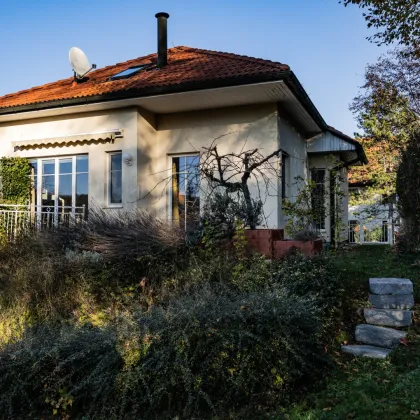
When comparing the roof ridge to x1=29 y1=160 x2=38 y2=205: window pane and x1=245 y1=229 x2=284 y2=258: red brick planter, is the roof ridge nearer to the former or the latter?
x1=245 y1=229 x2=284 y2=258: red brick planter

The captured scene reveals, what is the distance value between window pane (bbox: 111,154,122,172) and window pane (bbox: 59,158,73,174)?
1.41 meters

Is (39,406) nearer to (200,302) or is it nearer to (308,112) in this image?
(200,302)

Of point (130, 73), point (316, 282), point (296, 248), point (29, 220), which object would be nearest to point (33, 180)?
point (29, 220)

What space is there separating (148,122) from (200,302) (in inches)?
317

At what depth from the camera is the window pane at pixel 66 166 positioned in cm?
1247

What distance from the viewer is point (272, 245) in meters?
6.89

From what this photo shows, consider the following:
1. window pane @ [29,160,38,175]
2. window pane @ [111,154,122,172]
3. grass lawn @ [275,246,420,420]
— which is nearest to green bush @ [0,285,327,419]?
grass lawn @ [275,246,420,420]

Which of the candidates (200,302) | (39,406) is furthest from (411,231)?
(39,406)

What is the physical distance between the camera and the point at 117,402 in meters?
3.96

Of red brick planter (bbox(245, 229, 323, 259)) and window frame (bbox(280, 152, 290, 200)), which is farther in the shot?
window frame (bbox(280, 152, 290, 200))

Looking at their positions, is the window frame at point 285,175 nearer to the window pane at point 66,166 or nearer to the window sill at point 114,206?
the window sill at point 114,206

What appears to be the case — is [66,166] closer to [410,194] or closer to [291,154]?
[291,154]

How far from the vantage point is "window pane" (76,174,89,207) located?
40.0ft

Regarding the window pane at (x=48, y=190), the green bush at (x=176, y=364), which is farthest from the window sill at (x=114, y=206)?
the green bush at (x=176, y=364)
